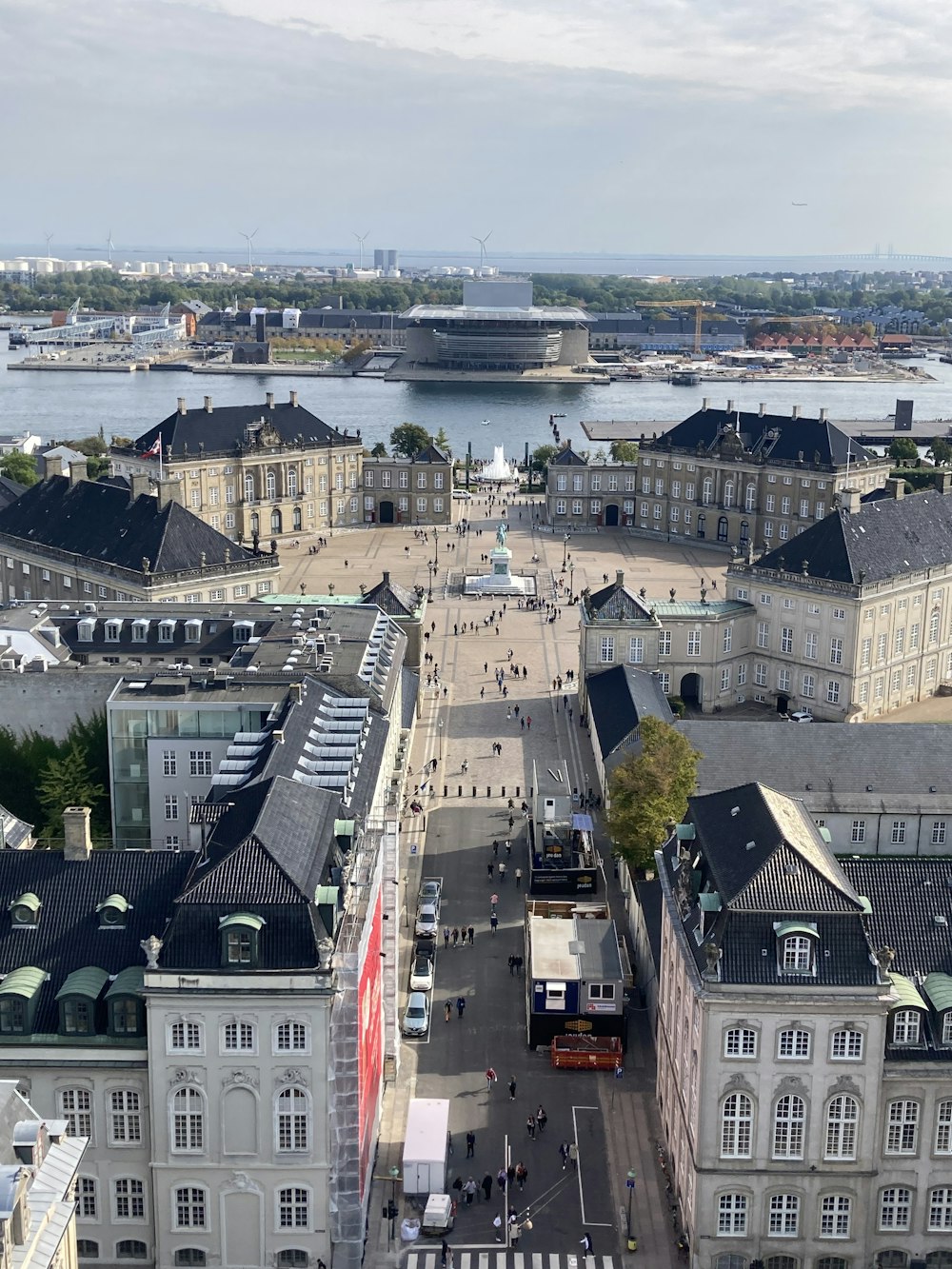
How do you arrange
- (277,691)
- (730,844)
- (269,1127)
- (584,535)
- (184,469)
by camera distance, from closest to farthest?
(269,1127) → (730,844) → (277,691) → (184,469) → (584,535)

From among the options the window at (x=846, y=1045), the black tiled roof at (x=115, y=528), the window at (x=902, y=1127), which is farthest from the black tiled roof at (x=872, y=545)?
the window at (x=846, y=1045)

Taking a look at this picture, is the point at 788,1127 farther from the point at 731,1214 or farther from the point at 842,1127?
the point at 731,1214

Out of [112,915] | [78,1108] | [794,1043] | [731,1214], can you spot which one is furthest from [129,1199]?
[794,1043]

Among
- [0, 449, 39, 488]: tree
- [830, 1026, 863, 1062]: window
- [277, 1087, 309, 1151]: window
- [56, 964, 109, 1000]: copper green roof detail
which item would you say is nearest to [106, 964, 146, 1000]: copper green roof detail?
[56, 964, 109, 1000]: copper green roof detail

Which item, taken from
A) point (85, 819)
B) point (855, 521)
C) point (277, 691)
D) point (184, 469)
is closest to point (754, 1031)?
point (85, 819)

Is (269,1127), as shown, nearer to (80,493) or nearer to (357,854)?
(357,854)

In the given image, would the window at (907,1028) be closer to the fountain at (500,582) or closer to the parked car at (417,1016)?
the parked car at (417,1016)
